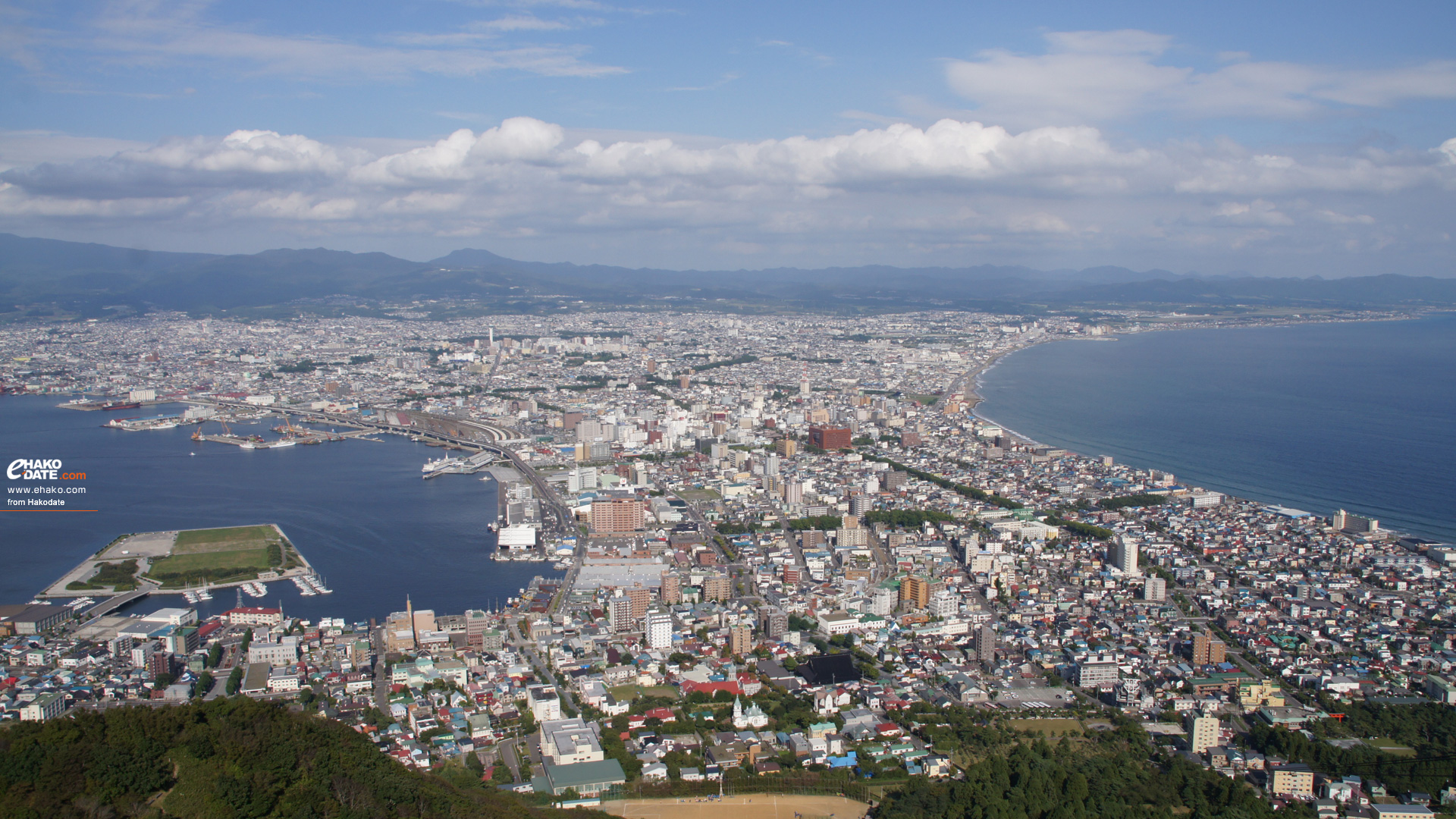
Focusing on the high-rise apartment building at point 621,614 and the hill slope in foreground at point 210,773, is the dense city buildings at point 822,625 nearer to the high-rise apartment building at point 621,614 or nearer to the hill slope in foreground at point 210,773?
the high-rise apartment building at point 621,614

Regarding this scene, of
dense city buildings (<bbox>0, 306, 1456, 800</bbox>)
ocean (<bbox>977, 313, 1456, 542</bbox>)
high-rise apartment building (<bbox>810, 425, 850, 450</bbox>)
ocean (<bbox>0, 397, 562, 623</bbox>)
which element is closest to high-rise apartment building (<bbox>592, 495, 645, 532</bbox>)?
dense city buildings (<bbox>0, 306, 1456, 800</bbox>)

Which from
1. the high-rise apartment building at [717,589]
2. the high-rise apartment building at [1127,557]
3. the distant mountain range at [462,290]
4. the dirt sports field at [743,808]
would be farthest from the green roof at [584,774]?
the distant mountain range at [462,290]

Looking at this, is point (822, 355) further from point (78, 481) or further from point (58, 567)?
point (58, 567)

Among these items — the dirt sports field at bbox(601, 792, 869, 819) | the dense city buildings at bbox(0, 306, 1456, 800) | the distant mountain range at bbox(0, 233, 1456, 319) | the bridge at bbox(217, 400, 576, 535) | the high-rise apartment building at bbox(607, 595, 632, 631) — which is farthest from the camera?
the distant mountain range at bbox(0, 233, 1456, 319)

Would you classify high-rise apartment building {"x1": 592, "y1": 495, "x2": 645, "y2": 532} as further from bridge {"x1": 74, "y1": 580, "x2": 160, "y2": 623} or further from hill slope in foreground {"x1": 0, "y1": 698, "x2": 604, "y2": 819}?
hill slope in foreground {"x1": 0, "y1": 698, "x2": 604, "y2": 819}

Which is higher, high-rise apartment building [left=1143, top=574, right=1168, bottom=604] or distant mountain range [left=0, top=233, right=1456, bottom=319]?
distant mountain range [left=0, top=233, right=1456, bottom=319]
